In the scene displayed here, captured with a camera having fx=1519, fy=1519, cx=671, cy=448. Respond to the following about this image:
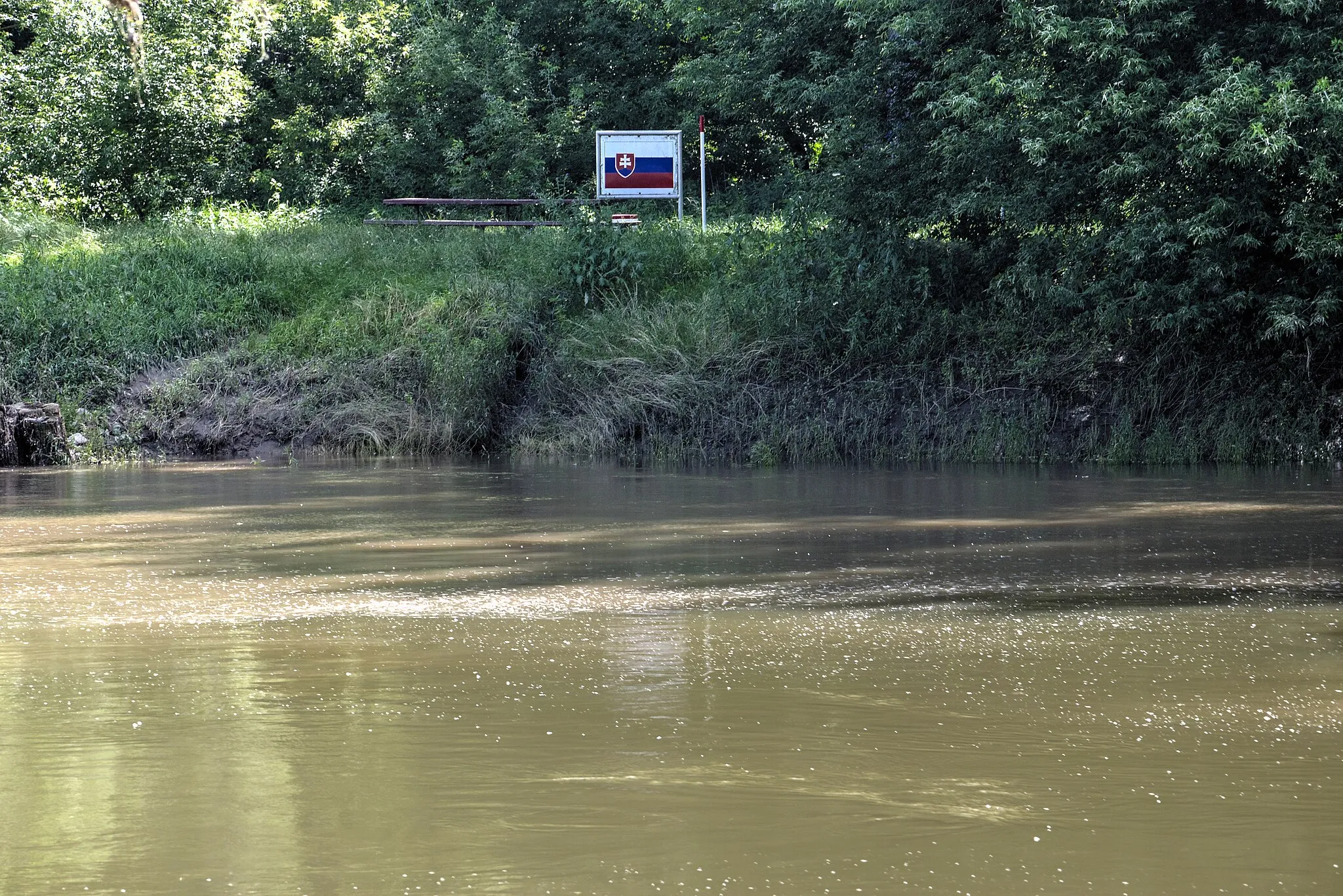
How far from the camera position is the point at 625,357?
2145cm

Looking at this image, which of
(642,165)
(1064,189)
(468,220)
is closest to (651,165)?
(642,165)

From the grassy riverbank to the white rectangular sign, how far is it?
4.81 feet

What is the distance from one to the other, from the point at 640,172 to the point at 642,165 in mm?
126

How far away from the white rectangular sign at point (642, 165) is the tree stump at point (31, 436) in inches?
437

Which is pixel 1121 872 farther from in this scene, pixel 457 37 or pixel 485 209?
pixel 457 37

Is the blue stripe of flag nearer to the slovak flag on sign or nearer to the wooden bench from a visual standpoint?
the slovak flag on sign

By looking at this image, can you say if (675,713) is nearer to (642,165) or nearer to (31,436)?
(31,436)

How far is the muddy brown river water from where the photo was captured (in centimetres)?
347

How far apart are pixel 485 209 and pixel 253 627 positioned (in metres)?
25.4

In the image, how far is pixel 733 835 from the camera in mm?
3629

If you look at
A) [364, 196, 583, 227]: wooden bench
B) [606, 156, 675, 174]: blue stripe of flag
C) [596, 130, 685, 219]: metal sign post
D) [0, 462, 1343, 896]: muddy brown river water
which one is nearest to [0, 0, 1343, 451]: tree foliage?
[596, 130, 685, 219]: metal sign post

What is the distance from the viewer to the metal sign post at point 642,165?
91.5ft

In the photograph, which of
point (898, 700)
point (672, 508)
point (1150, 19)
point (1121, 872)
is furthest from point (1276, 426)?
point (1121, 872)

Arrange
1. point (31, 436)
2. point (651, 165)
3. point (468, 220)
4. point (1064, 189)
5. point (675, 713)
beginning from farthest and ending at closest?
point (468, 220), point (651, 165), point (31, 436), point (1064, 189), point (675, 713)
